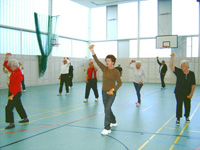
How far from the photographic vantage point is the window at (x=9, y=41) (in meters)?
13.8

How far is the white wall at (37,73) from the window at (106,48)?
8.54ft

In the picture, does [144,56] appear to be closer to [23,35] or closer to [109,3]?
[109,3]

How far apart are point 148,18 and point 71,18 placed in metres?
7.75

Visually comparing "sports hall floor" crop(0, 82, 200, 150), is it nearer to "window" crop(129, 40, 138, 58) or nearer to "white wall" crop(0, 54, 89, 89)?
"white wall" crop(0, 54, 89, 89)

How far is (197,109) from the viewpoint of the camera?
7.48 metres

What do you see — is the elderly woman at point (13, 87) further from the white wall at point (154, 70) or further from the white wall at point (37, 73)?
the white wall at point (154, 70)

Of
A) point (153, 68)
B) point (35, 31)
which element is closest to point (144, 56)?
point (153, 68)

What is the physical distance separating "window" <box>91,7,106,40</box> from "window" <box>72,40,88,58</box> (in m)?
1.54

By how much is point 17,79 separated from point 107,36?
60.2 ft

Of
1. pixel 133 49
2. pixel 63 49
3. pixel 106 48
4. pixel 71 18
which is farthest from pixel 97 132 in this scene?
pixel 106 48

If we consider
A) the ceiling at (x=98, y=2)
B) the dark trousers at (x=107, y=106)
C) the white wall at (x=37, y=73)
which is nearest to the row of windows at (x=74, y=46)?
the white wall at (x=37, y=73)

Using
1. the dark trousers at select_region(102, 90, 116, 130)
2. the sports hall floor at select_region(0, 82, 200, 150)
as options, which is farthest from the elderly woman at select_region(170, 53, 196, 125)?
the dark trousers at select_region(102, 90, 116, 130)

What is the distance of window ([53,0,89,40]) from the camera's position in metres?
19.0

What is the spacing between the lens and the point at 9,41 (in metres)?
14.3
